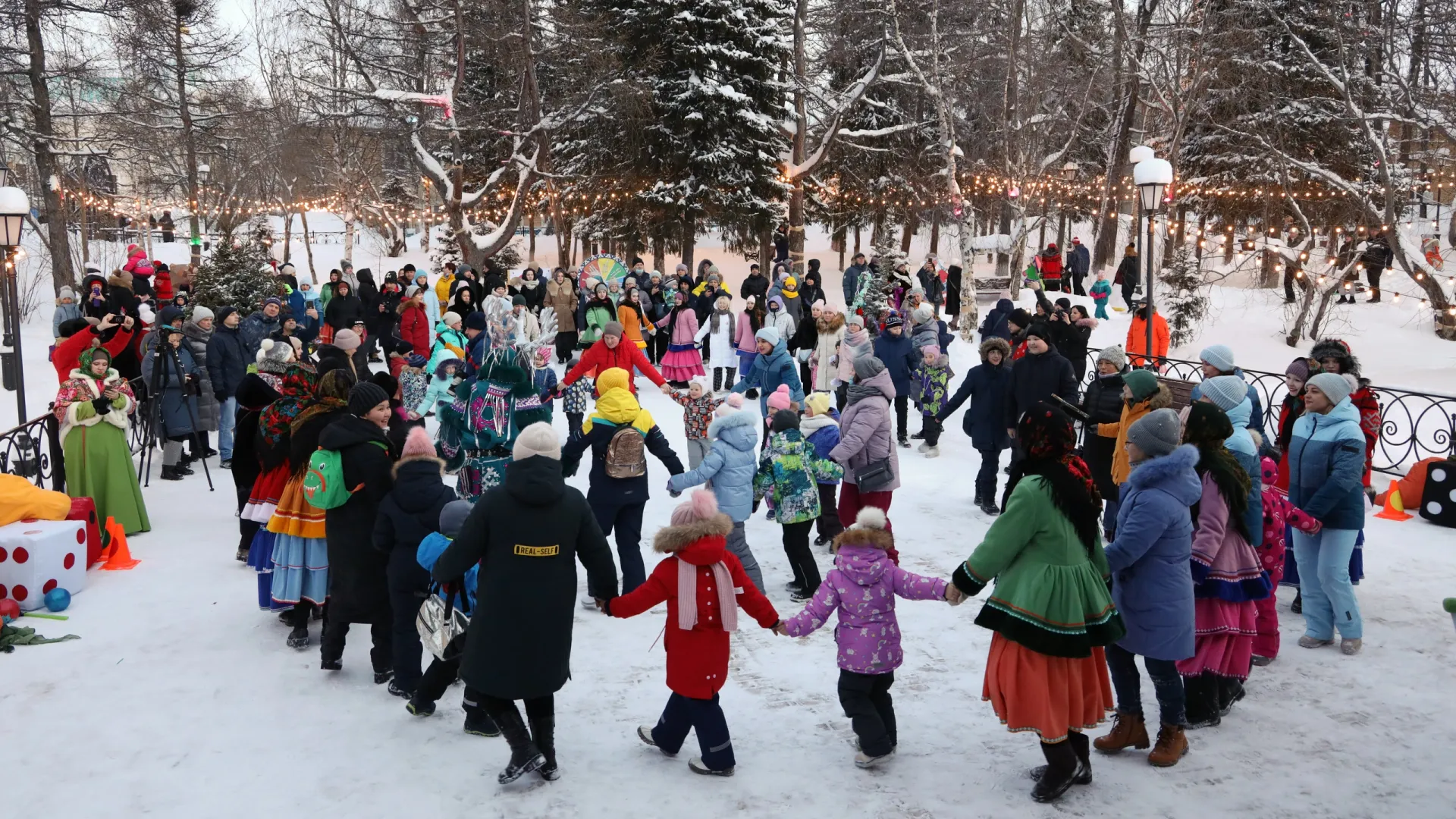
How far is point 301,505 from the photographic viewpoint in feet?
21.3

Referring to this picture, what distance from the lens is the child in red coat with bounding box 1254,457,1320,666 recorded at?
601 cm

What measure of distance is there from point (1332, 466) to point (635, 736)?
4318 millimetres

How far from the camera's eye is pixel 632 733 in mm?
5594

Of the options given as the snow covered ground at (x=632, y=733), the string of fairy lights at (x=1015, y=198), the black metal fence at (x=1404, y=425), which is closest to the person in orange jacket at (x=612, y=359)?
the snow covered ground at (x=632, y=733)

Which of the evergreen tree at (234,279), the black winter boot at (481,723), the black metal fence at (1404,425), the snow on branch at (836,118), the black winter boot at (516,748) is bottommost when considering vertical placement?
the black winter boot at (481,723)

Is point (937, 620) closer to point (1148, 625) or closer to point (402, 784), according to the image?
point (1148, 625)

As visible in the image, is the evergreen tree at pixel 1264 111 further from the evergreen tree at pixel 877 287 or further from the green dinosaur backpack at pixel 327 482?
the green dinosaur backpack at pixel 327 482

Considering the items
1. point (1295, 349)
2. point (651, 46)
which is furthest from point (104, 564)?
point (651, 46)

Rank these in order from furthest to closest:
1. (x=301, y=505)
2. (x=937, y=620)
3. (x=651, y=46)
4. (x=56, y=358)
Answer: (x=651, y=46), (x=56, y=358), (x=937, y=620), (x=301, y=505)

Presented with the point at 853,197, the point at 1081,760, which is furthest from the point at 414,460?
the point at 853,197

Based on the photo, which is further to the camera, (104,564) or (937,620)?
(104,564)

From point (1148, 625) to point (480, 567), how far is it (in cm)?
304

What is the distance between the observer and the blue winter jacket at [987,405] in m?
9.96

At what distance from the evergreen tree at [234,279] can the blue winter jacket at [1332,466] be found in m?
17.3
